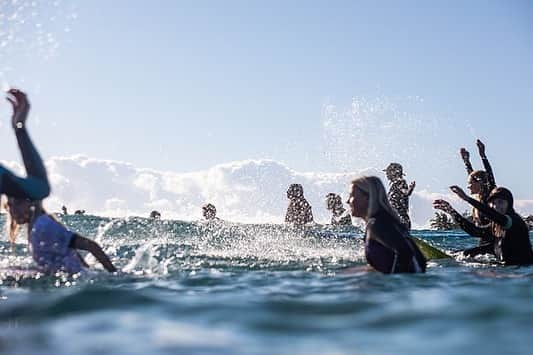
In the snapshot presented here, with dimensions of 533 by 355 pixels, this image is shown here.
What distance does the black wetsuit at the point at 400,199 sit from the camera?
3148 cm

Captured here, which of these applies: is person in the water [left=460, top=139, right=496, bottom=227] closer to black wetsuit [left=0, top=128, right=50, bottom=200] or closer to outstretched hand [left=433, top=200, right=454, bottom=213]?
outstretched hand [left=433, top=200, right=454, bottom=213]

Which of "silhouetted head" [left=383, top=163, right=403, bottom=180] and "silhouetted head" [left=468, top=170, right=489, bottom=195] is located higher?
"silhouetted head" [left=383, top=163, right=403, bottom=180]

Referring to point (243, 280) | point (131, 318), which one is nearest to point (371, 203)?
point (243, 280)

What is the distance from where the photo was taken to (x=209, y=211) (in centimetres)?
3816

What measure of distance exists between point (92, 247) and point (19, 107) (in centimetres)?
186

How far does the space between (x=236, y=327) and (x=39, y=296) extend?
2.59 m

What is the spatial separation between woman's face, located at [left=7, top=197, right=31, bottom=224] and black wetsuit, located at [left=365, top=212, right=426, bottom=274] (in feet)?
13.2

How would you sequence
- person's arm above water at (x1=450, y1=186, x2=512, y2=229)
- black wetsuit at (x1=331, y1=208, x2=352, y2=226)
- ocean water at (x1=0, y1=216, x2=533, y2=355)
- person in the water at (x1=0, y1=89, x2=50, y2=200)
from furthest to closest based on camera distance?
black wetsuit at (x1=331, y1=208, x2=352, y2=226) < person's arm above water at (x1=450, y1=186, x2=512, y2=229) < person in the water at (x1=0, y1=89, x2=50, y2=200) < ocean water at (x1=0, y1=216, x2=533, y2=355)

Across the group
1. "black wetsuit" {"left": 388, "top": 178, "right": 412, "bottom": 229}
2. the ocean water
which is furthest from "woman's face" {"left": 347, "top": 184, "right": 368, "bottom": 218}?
"black wetsuit" {"left": 388, "top": 178, "right": 412, "bottom": 229}

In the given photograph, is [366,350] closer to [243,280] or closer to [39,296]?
[39,296]

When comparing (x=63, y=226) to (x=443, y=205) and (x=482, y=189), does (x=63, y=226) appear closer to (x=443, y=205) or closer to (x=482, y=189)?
(x=443, y=205)

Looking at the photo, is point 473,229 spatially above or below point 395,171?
below

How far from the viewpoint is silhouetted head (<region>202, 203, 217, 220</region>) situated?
38000 mm

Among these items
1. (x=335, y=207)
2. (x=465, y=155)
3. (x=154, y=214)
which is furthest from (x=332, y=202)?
(x=465, y=155)
